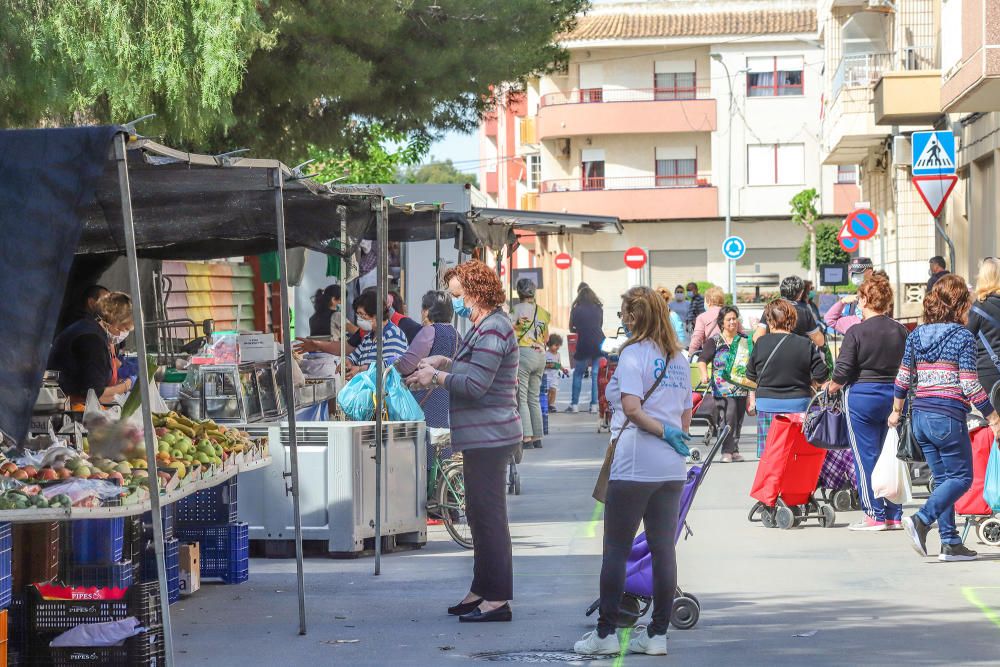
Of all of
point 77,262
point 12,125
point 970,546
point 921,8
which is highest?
point 921,8

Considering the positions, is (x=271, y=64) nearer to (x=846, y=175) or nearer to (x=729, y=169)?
(x=729, y=169)

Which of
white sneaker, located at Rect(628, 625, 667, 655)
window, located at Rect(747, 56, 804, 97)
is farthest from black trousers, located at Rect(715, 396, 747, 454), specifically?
window, located at Rect(747, 56, 804, 97)

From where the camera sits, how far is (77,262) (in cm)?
1307

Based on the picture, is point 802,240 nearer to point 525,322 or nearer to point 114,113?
point 525,322

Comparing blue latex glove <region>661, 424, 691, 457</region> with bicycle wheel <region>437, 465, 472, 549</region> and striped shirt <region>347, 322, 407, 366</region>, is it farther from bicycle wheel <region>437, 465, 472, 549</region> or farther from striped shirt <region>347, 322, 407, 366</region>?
striped shirt <region>347, 322, 407, 366</region>

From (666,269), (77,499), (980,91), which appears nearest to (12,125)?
(77,499)

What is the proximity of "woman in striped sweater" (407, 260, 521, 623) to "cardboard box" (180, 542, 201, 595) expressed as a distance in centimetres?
187

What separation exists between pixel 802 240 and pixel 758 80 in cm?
647

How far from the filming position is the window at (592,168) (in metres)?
62.6

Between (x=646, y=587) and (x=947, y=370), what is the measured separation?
3.37 meters

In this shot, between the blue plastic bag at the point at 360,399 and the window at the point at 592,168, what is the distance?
5093 centimetres

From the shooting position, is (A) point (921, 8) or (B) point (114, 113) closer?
(B) point (114, 113)

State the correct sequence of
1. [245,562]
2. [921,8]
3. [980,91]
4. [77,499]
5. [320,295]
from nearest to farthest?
[77,499] < [245,562] < [980,91] < [320,295] < [921,8]

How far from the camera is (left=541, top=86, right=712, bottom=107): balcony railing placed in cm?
6216
